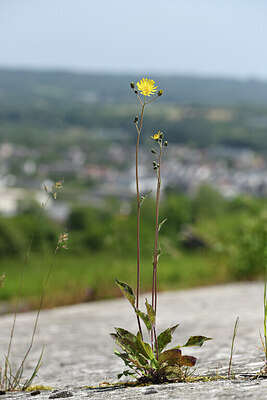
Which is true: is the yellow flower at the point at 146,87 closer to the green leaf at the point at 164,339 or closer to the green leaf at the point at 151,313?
the green leaf at the point at 151,313

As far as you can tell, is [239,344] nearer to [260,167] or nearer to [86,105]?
[260,167]

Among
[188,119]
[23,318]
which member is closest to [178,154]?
[188,119]

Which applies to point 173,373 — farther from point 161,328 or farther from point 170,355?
point 161,328

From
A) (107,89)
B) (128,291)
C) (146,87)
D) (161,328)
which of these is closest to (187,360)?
(128,291)

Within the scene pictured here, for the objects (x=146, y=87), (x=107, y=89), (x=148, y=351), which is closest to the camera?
(x=146, y=87)

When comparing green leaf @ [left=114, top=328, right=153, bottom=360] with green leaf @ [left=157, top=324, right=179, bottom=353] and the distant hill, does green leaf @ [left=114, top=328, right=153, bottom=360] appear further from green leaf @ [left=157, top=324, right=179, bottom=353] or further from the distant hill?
the distant hill

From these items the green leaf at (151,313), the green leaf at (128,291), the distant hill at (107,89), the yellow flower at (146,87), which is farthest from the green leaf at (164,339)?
the distant hill at (107,89)
